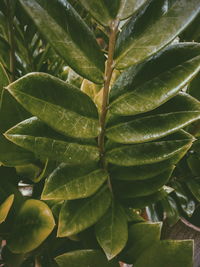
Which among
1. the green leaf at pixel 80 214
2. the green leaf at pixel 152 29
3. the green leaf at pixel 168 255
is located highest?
the green leaf at pixel 152 29

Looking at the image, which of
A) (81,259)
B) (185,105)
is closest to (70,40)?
(185,105)

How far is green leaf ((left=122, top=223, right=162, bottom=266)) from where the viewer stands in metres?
0.38

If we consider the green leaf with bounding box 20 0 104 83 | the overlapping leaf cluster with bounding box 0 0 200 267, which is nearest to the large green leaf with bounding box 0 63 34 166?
the overlapping leaf cluster with bounding box 0 0 200 267

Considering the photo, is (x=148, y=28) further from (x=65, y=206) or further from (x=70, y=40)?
(x=65, y=206)

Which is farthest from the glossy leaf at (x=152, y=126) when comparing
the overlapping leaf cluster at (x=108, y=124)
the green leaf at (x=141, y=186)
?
the green leaf at (x=141, y=186)

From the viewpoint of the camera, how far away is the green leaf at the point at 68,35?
24 centimetres

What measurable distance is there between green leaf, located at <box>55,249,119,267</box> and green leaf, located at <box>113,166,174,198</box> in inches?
3.3

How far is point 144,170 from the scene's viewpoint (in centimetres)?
37

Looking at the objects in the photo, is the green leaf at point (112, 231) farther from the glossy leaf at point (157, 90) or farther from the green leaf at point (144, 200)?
the glossy leaf at point (157, 90)

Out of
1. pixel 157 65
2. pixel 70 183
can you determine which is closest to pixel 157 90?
pixel 157 65

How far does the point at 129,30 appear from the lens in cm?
27

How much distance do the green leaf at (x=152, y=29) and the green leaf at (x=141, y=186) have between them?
0.17 metres

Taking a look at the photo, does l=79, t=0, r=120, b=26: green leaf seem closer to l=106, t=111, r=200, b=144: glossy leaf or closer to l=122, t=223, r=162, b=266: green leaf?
l=106, t=111, r=200, b=144: glossy leaf

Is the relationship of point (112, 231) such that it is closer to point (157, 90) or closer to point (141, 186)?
point (141, 186)
